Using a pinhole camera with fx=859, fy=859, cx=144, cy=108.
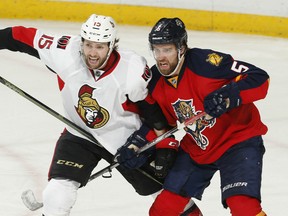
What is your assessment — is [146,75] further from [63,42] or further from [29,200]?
[29,200]

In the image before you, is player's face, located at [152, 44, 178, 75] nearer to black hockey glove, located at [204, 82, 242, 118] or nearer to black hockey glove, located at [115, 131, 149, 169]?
black hockey glove, located at [204, 82, 242, 118]

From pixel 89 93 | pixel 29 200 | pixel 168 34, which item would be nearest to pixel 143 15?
pixel 29 200

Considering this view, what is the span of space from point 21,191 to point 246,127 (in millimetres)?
1351

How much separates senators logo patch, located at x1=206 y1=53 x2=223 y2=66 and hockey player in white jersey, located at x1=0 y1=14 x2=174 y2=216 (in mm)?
272

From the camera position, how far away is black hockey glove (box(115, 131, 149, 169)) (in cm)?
363

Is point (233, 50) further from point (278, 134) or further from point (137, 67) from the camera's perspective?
point (137, 67)

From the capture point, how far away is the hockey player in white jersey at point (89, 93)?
3.54m

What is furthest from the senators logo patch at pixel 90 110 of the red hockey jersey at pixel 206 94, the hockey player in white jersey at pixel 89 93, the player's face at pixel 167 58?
the player's face at pixel 167 58

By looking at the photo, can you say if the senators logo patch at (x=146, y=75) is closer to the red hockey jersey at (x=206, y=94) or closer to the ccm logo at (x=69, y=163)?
the red hockey jersey at (x=206, y=94)

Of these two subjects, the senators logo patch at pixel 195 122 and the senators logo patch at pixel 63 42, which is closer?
the senators logo patch at pixel 195 122

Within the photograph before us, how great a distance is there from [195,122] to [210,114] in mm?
166

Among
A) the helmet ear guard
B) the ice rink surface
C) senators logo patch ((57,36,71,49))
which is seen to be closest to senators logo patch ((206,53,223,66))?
the helmet ear guard

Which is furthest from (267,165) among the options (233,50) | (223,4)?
(223,4)

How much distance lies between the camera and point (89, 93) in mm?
3596
